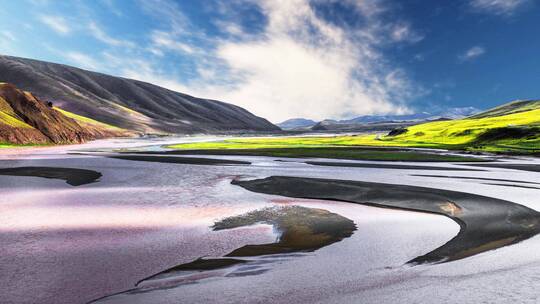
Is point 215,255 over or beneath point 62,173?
over

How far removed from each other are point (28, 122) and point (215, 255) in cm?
10858

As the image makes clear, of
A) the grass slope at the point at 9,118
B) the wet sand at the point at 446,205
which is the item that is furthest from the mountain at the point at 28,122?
the wet sand at the point at 446,205

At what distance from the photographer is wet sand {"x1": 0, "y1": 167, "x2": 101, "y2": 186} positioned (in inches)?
1303

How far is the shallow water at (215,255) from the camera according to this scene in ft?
32.2

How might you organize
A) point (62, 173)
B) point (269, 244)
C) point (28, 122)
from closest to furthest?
1. point (269, 244)
2. point (62, 173)
3. point (28, 122)

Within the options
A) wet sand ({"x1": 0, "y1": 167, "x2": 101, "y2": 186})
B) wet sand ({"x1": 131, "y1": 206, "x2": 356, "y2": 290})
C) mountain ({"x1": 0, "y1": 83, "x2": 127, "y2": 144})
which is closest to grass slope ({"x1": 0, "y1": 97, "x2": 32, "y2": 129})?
mountain ({"x1": 0, "y1": 83, "x2": 127, "y2": 144})

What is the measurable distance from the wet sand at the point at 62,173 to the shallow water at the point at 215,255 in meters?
8.86

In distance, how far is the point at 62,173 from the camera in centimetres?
3778

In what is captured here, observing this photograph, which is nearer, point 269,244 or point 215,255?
point 215,255

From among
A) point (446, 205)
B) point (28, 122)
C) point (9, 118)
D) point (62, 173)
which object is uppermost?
point (9, 118)

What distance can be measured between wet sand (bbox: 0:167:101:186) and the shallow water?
886cm

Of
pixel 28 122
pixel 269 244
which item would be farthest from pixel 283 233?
pixel 28 122

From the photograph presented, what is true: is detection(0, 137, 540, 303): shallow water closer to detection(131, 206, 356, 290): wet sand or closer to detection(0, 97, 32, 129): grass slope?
detection(131, 206, 356, 290): wet sand

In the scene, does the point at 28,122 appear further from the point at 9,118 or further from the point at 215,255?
the point at 215,255
